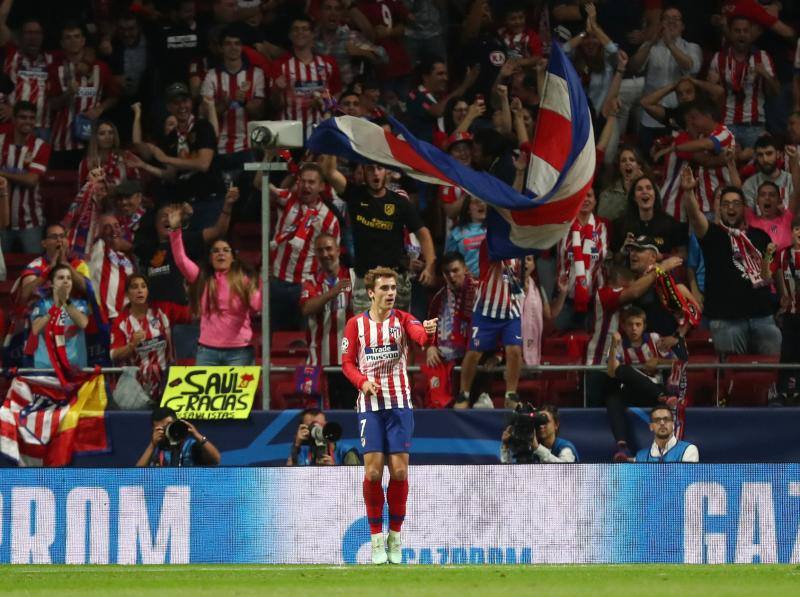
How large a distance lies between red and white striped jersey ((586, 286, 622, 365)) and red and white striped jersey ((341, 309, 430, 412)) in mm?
3319

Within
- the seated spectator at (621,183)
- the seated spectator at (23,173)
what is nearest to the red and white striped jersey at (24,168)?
the seated spectator at (23,173)

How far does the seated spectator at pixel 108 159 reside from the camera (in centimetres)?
1655

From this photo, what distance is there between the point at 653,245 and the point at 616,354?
3.57 ft

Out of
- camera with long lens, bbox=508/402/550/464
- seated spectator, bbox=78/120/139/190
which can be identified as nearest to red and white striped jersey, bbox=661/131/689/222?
camera with long lens, bbox=508/402/550/464

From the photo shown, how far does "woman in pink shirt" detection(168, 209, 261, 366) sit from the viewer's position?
46.4ft

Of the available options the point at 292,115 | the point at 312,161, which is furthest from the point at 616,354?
the point at 292,115

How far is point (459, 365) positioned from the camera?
14219 millimetres

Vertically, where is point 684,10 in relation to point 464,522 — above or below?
above

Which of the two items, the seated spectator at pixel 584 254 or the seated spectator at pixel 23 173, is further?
the seated spectator at pixel 23 173

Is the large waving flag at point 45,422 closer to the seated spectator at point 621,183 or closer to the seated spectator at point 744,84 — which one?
the seated spectator at point 621,183

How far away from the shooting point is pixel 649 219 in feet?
47.9

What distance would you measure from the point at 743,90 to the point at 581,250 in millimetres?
3343

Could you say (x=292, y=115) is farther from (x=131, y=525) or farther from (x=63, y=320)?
(x=131, y=525)

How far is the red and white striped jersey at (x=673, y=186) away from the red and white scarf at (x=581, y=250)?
140 centimetres
